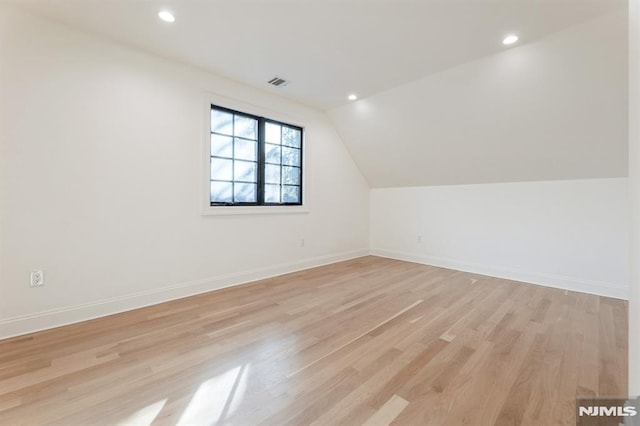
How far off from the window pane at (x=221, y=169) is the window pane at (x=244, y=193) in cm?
16

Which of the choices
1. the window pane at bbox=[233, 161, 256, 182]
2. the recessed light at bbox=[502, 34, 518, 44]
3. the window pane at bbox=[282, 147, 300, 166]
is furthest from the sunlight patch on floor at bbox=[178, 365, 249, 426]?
the recessed light at bbox=[502, 34, 518, 44]

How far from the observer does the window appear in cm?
327

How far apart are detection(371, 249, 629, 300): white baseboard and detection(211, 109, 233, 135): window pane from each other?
3.56 meters

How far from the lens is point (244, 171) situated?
354 centimetres

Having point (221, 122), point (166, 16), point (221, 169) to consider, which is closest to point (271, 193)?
point (221, 169)

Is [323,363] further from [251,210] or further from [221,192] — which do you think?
[221,192]

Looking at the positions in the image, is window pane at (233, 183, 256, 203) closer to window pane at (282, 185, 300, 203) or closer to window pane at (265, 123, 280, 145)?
window pane at (282, 185, 300, 203)

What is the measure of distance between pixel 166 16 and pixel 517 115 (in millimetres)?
3630

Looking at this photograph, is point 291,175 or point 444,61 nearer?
point 444,61

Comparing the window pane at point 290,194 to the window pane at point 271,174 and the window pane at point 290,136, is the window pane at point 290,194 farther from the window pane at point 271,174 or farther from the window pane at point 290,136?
the window pane at point 290,136

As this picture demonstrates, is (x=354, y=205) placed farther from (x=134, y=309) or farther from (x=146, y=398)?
(x=146, y=398)

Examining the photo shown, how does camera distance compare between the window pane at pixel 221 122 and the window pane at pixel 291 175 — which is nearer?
the window pane at pixel 221 122

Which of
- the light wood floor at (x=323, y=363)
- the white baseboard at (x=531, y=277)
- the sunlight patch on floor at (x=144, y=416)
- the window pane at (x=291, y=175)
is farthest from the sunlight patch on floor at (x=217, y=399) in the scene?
the white baseboard at (x=531, y=277)

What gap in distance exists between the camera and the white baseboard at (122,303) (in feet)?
6.84
